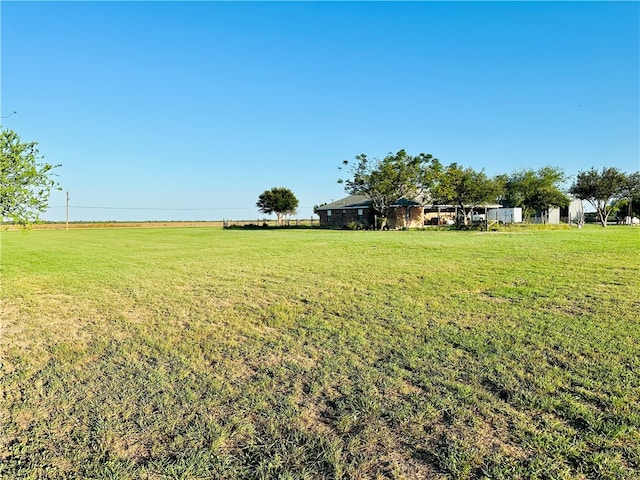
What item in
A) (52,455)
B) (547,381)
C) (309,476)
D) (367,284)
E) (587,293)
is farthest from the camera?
(367,284)

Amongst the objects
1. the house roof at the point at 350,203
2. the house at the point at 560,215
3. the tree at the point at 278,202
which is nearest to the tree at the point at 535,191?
the house at the point at 560,215

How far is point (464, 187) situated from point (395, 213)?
8.16 m

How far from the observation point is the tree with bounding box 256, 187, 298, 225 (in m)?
66.8

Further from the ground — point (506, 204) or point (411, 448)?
point (506, 204)

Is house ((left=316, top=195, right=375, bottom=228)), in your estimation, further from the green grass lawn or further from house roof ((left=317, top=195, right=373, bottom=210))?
the green grass lawn

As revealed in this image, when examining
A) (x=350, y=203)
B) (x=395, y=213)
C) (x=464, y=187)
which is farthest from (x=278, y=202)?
(x=464, y=187)

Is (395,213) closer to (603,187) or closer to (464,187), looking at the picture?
(464,187)

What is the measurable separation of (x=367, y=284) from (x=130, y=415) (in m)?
5.76

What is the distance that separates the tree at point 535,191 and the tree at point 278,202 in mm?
32839

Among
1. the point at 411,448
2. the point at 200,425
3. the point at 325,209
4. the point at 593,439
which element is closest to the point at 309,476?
the point at 411,448

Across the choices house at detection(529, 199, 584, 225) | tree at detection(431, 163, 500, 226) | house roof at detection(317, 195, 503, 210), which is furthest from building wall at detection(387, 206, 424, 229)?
house at detection(529, 199, 584, 225)

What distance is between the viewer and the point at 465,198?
37000mm

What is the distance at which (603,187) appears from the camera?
138 ft

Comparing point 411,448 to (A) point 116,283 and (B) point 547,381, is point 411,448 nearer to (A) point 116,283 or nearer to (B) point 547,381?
(B) point 547,381
